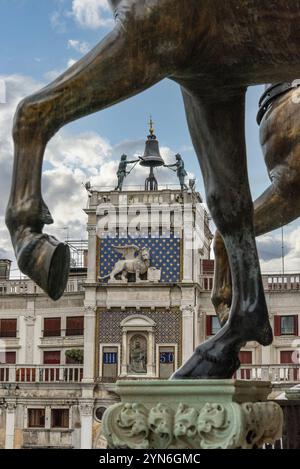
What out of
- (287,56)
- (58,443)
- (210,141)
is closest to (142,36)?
(287,56)

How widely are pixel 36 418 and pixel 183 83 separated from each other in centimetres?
2607

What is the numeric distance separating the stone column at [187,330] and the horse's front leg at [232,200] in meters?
25.2

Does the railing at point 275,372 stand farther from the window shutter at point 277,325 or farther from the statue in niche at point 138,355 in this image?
the statue in niche at point 138,355

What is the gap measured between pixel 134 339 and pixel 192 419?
85.2 ft

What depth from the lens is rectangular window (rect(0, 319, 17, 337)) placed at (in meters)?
29.4

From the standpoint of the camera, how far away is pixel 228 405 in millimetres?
1726

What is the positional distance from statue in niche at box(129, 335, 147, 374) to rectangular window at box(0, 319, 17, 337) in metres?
4.48

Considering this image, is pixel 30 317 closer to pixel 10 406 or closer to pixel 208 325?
pixel 10 406

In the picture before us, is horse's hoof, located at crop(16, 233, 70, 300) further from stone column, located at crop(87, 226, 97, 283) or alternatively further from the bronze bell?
the bronze bell

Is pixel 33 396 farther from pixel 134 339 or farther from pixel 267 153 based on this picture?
pixel 267 153

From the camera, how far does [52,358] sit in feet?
95.2

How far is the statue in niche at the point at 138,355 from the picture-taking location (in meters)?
27.0

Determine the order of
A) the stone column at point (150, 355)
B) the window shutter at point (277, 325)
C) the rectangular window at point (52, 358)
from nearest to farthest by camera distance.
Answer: the stone column at point (150, 355)
the window shutter at point (277, 325)
the rectangular window at point (52, 358)

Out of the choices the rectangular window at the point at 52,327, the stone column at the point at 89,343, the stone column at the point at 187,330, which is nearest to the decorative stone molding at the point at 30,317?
the rectangular window at the point at 52,327
